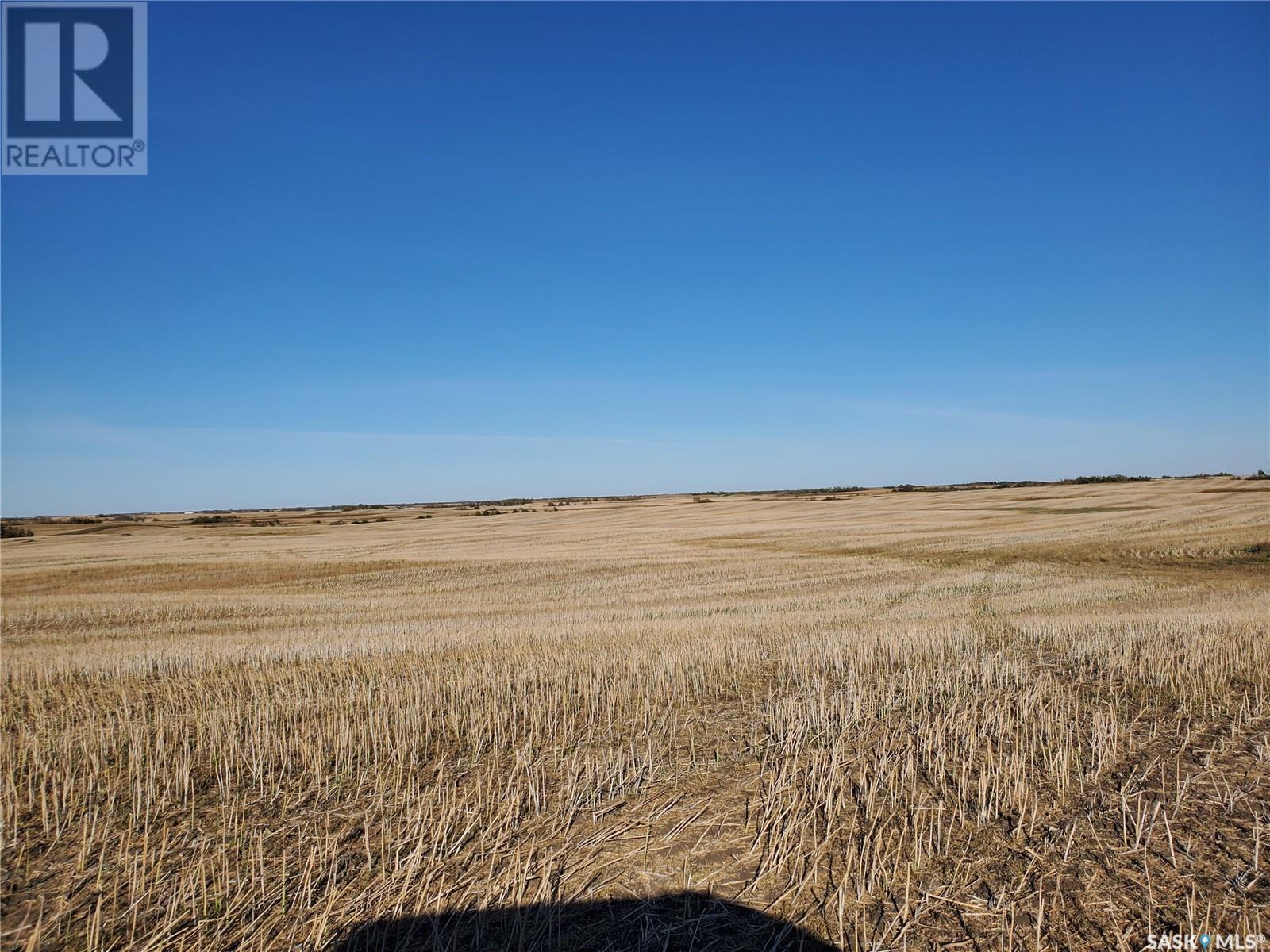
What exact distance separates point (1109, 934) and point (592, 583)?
24433mm

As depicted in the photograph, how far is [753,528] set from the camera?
55.1 meters

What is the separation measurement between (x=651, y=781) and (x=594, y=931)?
225 centimetres

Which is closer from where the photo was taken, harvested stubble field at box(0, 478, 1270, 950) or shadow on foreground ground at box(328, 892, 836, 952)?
shadow on foreground ground at box(328, 892, 836, 952)

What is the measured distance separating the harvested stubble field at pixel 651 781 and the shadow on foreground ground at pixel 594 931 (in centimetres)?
2

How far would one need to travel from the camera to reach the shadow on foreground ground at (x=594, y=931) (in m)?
4.07

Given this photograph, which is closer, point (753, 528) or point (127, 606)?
Result: point (127, 606)

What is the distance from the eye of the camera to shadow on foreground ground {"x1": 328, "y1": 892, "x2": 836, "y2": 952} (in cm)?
407

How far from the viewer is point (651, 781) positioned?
6453 millimetres

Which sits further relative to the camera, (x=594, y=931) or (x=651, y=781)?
(x=651, y=781)

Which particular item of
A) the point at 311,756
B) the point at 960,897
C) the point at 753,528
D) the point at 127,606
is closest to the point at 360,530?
the point at 753,528


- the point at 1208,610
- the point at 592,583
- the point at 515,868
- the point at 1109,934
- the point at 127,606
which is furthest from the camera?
the point at 592,583

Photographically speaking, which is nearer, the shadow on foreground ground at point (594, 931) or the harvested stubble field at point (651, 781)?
the shadow on foreground ground at point (594, 931)

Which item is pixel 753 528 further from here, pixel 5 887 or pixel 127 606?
pixel 5 887

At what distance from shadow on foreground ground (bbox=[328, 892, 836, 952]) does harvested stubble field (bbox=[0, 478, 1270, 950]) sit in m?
0.02
